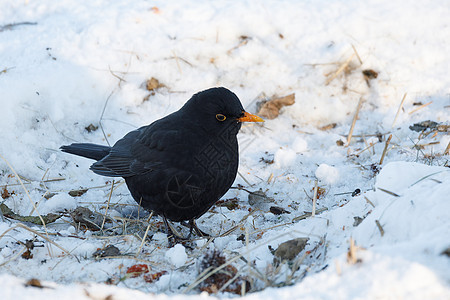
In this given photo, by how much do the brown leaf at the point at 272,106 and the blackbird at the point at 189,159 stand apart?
1.40m

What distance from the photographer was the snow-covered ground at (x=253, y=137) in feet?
7.11

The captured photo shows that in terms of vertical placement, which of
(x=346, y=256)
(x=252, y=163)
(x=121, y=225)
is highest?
(x=346, y=256)

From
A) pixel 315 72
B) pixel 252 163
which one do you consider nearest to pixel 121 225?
pixel 252 163

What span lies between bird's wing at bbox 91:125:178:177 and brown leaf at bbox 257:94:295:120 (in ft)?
4.84

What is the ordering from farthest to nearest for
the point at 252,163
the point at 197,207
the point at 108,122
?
1. the point at 108,122
2. the point at 252,163
3. the point at 197,207

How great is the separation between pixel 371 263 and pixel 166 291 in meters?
1.00

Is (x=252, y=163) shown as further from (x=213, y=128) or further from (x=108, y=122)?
(x=108, y=122)

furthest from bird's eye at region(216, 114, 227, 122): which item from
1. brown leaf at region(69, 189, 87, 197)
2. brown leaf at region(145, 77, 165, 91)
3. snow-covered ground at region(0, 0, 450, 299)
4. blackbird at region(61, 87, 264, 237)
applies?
brown leaf at region(145, 77, 165, 91)

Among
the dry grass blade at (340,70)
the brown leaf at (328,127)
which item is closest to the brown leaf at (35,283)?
the brown leaf at (328,127)

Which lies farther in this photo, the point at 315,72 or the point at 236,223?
the point at 315,72

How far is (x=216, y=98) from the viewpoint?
3.34 m

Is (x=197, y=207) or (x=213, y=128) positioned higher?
(x=213, y=128)

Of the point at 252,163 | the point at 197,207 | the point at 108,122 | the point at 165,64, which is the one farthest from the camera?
the point at 165,64

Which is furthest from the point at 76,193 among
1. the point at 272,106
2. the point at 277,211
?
the point at 272,106
